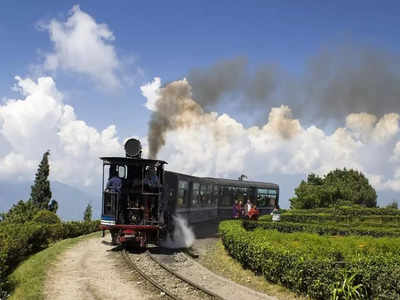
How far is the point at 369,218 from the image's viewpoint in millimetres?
36688

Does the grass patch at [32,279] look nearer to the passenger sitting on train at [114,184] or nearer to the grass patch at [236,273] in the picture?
the passenger sitting on train at [114,184]

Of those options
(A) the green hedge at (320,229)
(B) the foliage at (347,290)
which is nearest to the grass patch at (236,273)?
(B) the foliage at (347,290)

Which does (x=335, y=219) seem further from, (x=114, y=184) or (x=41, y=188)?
(x=41, y=188)

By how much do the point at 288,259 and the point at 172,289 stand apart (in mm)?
3814

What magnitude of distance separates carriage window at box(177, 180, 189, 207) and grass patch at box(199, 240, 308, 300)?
655 cm

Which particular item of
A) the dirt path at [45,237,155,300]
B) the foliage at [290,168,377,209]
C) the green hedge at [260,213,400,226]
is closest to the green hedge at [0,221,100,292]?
the dirt path at [45,237,155,300]

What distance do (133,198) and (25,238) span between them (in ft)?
18.7

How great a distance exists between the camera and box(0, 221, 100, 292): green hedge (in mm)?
16413

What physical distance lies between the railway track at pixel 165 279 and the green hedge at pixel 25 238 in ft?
15.5

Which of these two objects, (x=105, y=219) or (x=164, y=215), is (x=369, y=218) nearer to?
(x=164, y=215)

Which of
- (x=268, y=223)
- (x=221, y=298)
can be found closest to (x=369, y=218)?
(x=268, y=223)

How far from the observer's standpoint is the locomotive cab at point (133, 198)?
→ 18594mm

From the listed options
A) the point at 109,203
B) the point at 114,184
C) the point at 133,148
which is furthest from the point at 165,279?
the point at 133,148

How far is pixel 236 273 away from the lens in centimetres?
1533
